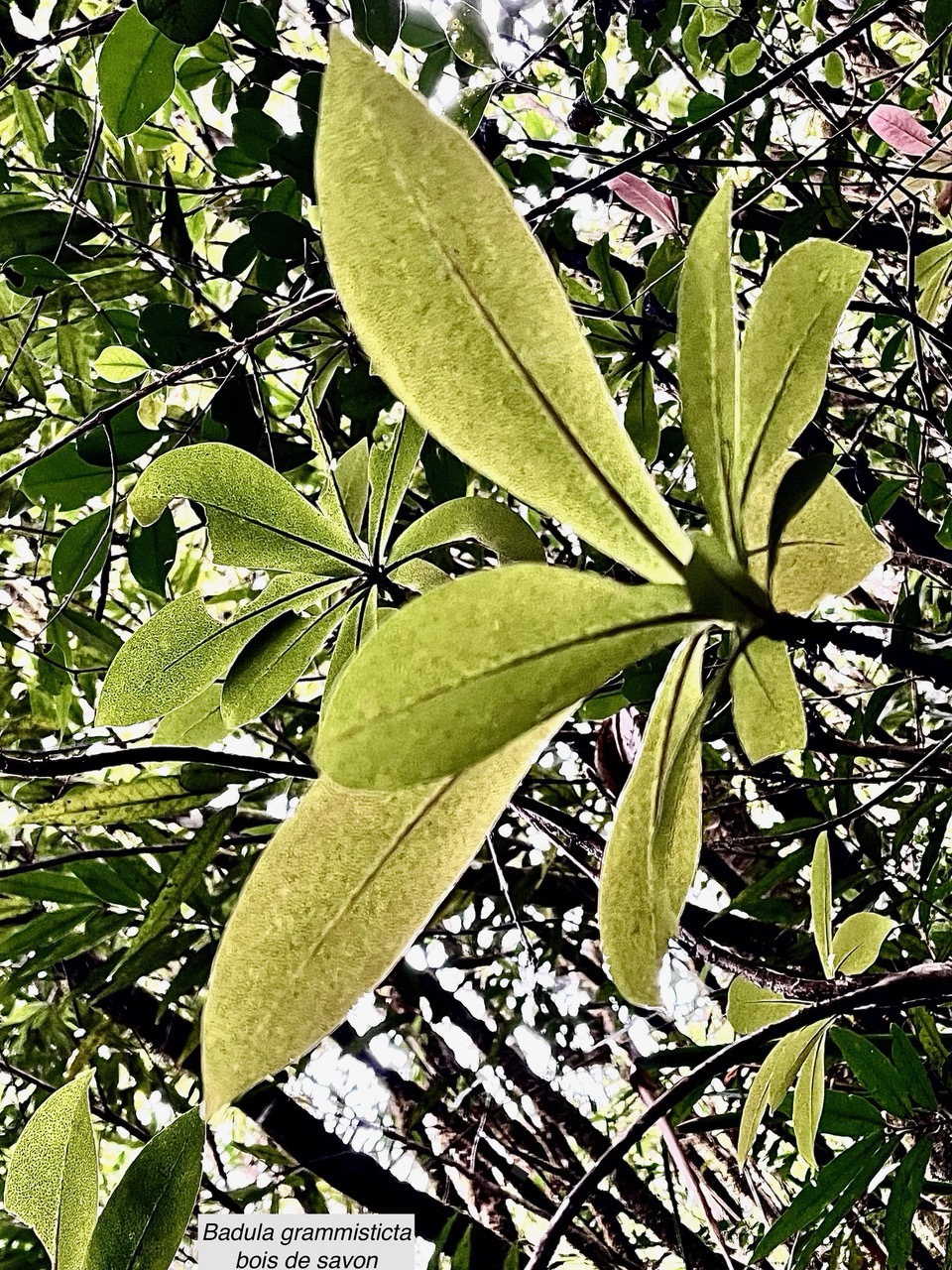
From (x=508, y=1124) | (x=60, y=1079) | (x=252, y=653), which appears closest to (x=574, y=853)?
(x=252, y=653)

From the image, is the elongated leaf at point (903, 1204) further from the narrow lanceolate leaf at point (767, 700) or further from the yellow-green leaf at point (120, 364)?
the yellow-green leaf at point (120, 364)

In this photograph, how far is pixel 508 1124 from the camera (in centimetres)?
115

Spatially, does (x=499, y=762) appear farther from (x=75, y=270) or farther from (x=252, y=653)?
(x=75, y=270)

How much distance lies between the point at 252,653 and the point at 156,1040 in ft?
2.65

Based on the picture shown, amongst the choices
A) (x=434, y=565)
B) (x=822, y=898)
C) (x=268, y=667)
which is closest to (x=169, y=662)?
(x=268, y=667)

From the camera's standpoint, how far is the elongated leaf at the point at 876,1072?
18.8 inches

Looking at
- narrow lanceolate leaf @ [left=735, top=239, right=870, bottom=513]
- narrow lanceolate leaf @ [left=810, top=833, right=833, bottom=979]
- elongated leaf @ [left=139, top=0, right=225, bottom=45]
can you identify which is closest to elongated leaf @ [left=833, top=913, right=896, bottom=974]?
narrow lanceolate leaf @ [left=810, top=833, right=833, bottom=979]

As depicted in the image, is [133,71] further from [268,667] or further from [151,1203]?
[151,1203]

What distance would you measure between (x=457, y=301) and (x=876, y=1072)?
18.3 inches

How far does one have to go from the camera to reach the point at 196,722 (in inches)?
14.3

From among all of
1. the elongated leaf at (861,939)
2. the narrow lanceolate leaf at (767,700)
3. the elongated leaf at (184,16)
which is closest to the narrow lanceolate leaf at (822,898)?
the elongated leaf at (861,939)

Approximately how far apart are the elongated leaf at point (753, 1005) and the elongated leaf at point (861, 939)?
0.11 ft

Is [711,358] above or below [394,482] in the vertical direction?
below

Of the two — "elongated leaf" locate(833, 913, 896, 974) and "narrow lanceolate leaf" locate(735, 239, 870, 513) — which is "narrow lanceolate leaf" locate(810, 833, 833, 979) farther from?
"narrow lanceolate leaf" locate(735, 239, 870, 513)
